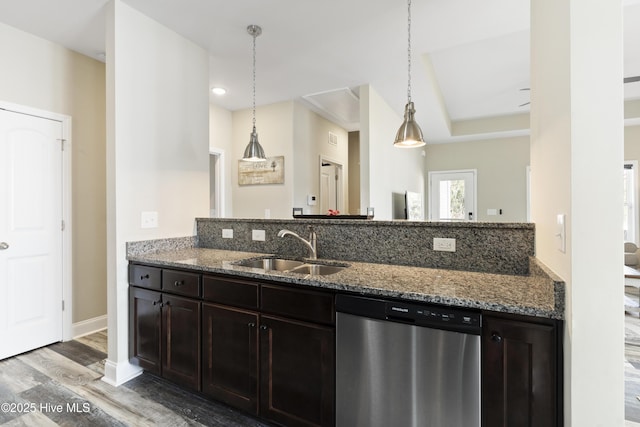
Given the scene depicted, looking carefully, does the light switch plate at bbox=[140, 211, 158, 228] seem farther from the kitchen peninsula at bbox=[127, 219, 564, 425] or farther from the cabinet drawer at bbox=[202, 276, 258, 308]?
the cabinet drawer at bbox=[202, 276, 258, 308]

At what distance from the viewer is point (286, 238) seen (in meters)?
2.45

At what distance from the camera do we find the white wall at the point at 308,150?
454cm

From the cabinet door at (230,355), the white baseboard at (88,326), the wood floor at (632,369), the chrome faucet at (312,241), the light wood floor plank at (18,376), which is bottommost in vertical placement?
the wood floor at (632,369)

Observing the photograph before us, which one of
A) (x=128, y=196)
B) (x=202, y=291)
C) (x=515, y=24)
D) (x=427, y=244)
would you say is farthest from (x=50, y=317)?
(x=515, y=24)

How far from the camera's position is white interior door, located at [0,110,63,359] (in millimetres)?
2582

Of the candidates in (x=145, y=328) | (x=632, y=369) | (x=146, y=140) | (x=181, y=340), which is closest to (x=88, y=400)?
(x=145, y=328)

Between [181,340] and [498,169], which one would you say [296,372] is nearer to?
[181,340]

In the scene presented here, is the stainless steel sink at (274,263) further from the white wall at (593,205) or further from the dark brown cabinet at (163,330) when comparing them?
the white wall at (593,205)

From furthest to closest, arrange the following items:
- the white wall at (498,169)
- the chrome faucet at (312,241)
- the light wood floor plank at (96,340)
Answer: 1. the white wall at (498,169)
2. the light wood floor plank at (96,340)
3. the chrome faucet at (312,241)

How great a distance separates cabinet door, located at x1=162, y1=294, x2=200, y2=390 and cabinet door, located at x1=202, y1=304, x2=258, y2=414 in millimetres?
69

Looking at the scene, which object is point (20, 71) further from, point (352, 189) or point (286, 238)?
point (352, 189)

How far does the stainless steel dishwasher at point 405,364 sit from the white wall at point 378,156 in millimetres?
2567

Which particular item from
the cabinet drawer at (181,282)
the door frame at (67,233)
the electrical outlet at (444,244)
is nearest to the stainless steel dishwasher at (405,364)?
the electrical outlet at (444,244)

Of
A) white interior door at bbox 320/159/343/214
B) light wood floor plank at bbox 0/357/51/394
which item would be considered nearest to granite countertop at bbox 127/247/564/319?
light wood floor plank at bbox 0/357/51/394
